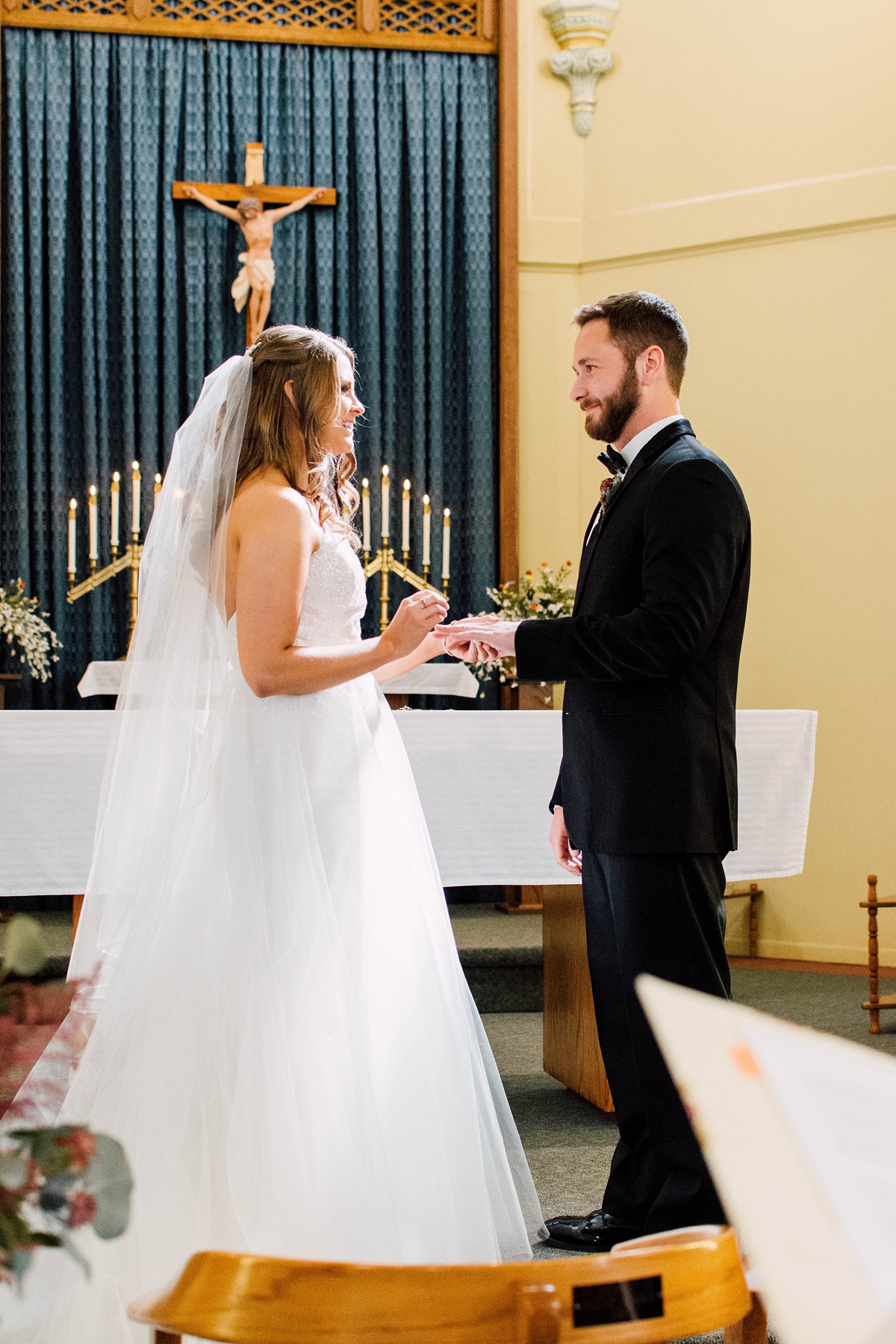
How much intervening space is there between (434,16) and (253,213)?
4.98 ft

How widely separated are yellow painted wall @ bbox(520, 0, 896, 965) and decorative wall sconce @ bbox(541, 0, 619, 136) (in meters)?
0.06

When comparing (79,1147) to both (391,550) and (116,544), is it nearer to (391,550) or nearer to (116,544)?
(116,544)


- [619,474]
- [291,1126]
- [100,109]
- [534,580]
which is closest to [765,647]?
[534,580]

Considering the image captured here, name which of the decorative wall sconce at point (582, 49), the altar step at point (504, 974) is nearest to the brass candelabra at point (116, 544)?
the altar step at point (504, 974)

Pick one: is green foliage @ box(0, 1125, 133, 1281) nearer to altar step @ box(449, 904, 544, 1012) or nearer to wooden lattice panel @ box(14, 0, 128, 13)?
altar step @ box(449, 904, 544, 1012)

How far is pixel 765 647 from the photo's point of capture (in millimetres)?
6184

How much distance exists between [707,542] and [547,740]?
144cm

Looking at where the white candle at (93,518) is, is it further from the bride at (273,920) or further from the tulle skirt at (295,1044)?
the tulle skirt at (295,1044)

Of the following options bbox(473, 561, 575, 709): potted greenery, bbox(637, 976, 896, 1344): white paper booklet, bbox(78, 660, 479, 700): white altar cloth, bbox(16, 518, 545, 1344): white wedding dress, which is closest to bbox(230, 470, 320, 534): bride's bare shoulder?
bbox(16, 518, 545, 1344): white wedding dress

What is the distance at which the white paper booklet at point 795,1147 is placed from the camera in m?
0.49

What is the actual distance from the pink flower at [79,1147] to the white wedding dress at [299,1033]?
1.17 meters

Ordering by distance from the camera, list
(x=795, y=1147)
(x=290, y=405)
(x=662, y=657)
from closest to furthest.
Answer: (x=795, y=1147), (x=662, y=657), (x=290, y=405)

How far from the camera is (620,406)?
99.5 inches

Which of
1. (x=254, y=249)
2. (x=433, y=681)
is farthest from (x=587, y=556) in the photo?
(x=254, y=249)
